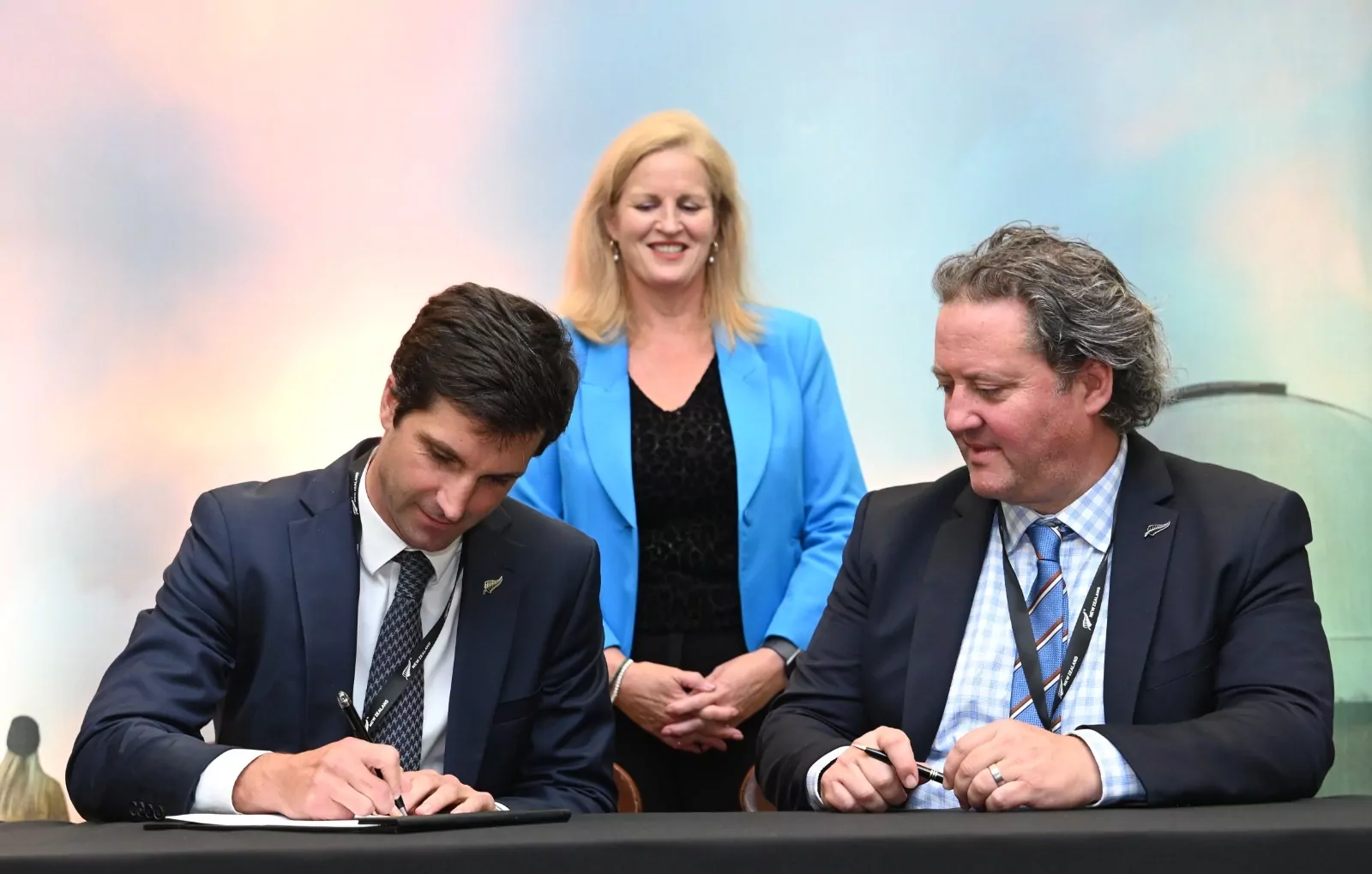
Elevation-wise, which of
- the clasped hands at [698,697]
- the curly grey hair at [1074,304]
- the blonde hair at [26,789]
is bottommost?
the blonde hair at [26,789]

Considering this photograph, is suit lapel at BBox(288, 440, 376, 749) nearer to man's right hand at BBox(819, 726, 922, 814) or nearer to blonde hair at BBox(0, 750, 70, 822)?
man's right hand at BBox(819, 726, 922, 814)

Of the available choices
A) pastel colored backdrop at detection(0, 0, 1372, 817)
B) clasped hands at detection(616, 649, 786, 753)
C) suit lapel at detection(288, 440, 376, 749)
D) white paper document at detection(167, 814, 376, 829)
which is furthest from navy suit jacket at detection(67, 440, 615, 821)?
pastel colored backdrop at detection(0, 0, 1372, 817)

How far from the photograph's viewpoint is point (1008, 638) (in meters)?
2.55

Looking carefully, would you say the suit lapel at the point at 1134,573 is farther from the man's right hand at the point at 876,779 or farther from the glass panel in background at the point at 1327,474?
the glass panel in background at the point at 1327,474

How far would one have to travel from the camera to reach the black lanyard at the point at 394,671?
8.03ft

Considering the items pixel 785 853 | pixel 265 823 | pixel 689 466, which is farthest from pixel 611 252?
pixel 785 853

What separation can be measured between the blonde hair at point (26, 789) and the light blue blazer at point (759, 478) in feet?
6.47

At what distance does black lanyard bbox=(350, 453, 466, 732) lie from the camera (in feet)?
8.03

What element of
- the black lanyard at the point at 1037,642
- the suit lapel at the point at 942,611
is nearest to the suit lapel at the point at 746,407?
the suit lapel at the point at 942,611

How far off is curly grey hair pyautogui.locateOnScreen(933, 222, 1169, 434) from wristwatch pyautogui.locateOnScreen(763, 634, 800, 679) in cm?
100

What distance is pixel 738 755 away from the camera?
133 inches

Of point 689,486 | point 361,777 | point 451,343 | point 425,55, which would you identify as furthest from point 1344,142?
point 361,777

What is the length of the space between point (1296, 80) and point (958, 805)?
9.94 ft

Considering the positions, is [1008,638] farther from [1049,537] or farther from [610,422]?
[610,422]
